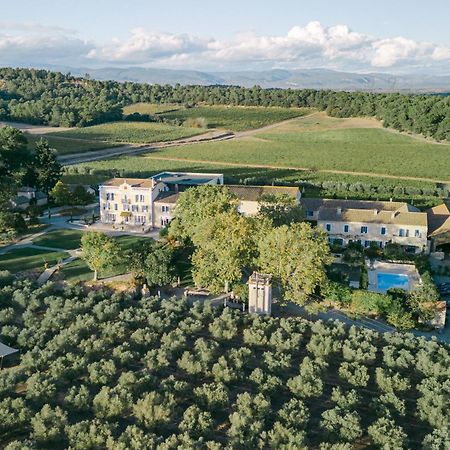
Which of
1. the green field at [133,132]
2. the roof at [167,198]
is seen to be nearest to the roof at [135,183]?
the roof at [167,198]

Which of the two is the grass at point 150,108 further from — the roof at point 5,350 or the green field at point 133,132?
the roof at point 5,350

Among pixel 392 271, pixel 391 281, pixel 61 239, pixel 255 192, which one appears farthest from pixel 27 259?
pixel 392 271

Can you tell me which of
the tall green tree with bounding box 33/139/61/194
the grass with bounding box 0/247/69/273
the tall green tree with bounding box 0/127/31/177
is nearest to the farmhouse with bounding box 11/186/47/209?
the tall green tree with bounding box 33/139/61/194

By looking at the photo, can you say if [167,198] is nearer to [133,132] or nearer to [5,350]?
[5,350]

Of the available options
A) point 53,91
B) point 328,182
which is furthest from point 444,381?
point 53,91

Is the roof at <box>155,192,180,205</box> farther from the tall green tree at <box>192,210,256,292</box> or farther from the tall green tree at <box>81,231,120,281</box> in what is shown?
the tall green tree at <box>192,210,256,292</box>

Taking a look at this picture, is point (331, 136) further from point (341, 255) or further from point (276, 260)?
point (276, 260)
